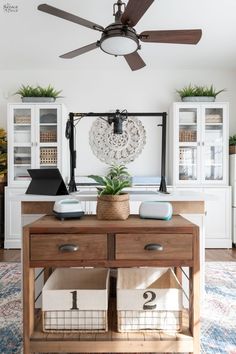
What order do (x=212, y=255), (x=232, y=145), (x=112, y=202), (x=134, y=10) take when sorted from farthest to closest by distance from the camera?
(x=232, y=145), (x=212, y=255), (x=134, y=10), (x=112, y=202)

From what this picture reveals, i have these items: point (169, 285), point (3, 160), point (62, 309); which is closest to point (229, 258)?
point (169, 285)

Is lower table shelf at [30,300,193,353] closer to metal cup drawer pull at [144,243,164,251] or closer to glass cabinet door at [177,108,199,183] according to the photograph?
metal cup drawer pull at [144,243,164,251]

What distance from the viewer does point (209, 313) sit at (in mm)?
1908

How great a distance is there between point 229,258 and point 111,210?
8.02 ft

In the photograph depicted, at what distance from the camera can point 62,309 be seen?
53.4 inches

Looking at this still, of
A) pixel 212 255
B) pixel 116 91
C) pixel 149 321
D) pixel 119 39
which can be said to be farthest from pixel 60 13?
pixel 212 255

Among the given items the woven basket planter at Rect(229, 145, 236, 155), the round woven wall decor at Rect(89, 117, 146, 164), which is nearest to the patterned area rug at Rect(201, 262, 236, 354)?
the woven basket planter at Rect(229, 145, 236, 155)

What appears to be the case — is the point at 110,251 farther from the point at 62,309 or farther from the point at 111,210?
the point at 62,309

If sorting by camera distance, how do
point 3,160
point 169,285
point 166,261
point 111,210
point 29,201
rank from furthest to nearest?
point 3,160, point 29,201, point 169,285, point 111,210, point 166,261

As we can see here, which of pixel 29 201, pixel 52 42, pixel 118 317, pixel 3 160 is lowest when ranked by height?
pixel 118 317

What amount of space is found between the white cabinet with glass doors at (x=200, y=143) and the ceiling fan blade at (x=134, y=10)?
2083 millimetres

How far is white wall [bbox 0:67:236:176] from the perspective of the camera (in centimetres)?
404

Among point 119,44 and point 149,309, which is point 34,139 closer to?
point 119,44

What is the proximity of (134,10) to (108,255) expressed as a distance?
149cm
